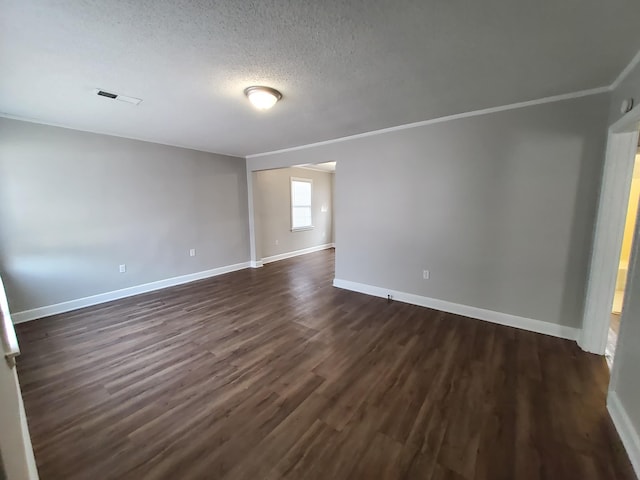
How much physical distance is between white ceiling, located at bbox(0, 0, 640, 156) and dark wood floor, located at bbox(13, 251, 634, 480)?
2436 millimetres

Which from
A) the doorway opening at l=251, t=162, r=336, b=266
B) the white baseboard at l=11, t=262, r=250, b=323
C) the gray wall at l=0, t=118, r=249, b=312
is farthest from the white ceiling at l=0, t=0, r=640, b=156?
the doorway opening at l=251, t=162, r=336, b=266

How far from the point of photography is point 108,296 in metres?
3.91

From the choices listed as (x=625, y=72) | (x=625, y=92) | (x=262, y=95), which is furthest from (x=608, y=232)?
(x=262, y=95)

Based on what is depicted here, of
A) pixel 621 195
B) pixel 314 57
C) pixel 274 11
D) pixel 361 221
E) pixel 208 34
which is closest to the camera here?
pixel 274 11

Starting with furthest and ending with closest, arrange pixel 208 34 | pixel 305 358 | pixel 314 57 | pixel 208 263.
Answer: pixel 208 263
pixel 305 358
pixel 314 57
pixel 208 34

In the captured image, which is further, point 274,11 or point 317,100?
point 317,100

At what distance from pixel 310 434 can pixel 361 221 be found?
295cm

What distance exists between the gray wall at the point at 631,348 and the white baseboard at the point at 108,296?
541 centimetres

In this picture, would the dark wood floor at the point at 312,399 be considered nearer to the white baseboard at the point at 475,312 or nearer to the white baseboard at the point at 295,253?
the white baseboard at the point at 475,312

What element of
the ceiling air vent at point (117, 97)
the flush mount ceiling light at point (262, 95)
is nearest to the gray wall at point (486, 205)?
the flush mount ceiling light at point (262, 95)

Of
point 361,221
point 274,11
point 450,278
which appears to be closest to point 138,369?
point 274,11

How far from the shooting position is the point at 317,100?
8.48 feet

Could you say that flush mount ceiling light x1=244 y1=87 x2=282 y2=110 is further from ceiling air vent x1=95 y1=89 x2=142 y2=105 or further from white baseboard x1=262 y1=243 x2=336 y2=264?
white baseboard x1=262 y1=243 x2=336 y2=264

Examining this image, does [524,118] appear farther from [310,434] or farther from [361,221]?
[310,434]
